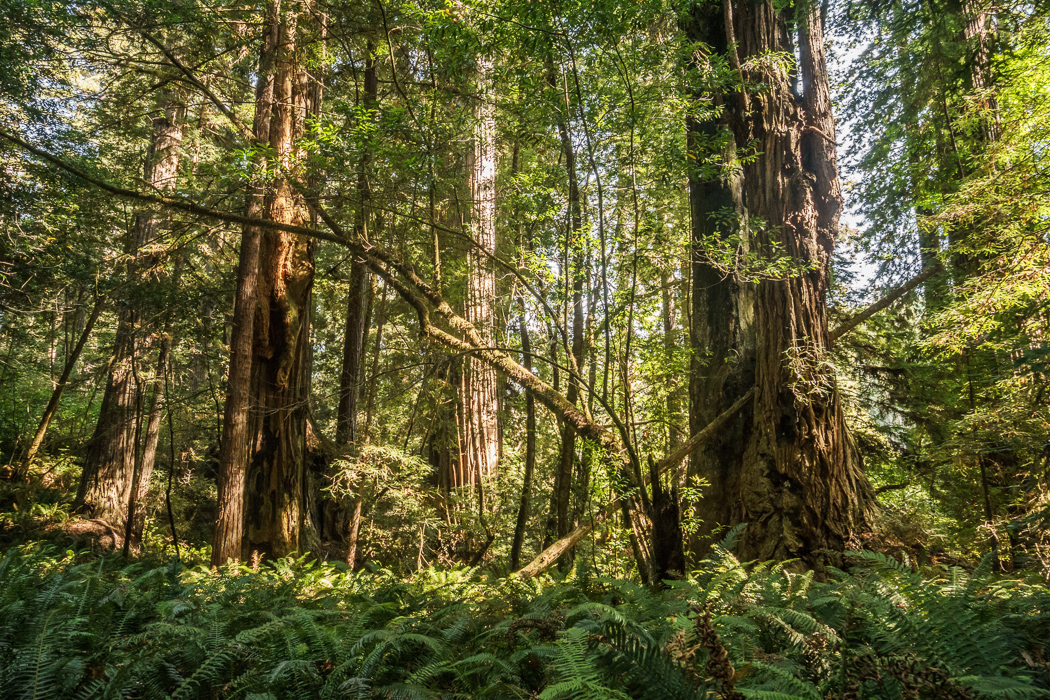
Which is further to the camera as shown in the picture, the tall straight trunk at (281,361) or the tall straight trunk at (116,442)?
the tall straight trunk at (116,442)

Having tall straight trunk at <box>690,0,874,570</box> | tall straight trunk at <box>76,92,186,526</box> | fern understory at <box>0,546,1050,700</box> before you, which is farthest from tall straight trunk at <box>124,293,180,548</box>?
tall straight trunk at <box>690,0,874,570</box>

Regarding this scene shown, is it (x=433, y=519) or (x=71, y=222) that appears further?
(x=71, y=222)

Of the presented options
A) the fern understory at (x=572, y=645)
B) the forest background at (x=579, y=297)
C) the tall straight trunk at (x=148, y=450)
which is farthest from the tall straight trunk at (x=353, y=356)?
the fern understory at (x=572, y=645)

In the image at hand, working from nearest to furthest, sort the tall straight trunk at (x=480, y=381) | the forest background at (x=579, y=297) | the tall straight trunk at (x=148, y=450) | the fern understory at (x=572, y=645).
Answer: the fern understory at (x=572, y=645), the forest background at (x=579, y=297), the tall straight trunk at (x=148, y=450), the tall straight trunk at (x=480, y=381)

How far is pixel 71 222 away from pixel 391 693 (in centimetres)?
984

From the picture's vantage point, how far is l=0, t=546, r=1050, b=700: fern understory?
1.98 meters

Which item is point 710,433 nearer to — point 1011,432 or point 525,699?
point 1011,432

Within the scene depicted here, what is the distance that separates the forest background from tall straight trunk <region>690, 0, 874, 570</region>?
1.6 inches

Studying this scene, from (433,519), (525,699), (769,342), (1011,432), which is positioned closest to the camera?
(525,699)

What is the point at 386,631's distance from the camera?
297 cm

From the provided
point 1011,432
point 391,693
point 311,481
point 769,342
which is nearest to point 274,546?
point 311,481

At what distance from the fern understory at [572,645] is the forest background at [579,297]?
0.05 meters

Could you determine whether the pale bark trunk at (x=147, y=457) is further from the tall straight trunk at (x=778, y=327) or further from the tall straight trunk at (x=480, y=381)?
the tall straight trunk at (x=778, y=327)

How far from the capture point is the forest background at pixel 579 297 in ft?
14.9
